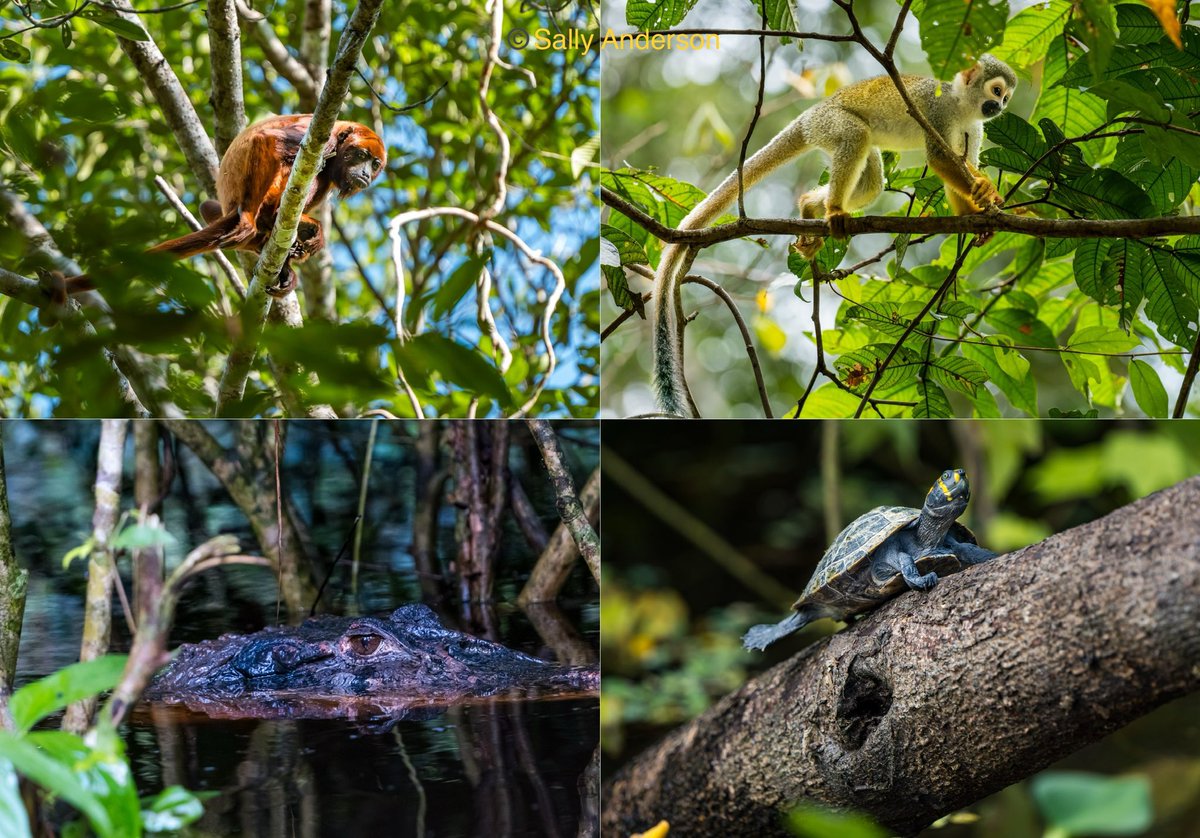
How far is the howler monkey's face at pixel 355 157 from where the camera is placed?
1858 mm

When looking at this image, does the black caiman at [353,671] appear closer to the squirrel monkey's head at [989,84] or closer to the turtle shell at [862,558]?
the turtle shell at [862,558]

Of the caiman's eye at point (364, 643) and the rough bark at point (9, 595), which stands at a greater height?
the rough bark at point (9, 595)

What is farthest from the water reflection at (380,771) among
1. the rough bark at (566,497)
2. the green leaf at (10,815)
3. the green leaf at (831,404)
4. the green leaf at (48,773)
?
the green leaf at (831,404)

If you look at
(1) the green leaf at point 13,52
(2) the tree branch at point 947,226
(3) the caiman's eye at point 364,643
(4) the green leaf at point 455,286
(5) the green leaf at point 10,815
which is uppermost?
(1) the green leaf at point 13,52

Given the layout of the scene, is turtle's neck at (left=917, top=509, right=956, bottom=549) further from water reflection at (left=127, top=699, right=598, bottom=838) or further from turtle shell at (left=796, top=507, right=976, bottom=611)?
water reflection at (left=127, top=699, right=598, bottom=838)

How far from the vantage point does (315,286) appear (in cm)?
225

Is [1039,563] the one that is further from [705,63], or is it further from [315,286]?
[315,286]

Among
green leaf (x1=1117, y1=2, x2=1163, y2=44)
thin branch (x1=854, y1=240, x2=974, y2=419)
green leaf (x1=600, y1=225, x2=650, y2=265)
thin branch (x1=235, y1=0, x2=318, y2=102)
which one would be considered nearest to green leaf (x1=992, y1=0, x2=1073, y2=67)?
green leaf (x1=1117, y1=2, x2=1163, y2=44)

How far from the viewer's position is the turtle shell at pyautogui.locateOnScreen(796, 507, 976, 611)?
1298 mm

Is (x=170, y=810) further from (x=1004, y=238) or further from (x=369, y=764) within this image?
(x=1004, y=238)

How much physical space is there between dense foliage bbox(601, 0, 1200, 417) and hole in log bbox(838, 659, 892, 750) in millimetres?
508

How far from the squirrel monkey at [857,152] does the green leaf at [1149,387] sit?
1.47ft

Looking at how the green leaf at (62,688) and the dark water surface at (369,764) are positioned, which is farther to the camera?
the dark water surface at (369,764)

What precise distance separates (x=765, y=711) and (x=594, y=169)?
102 cm
